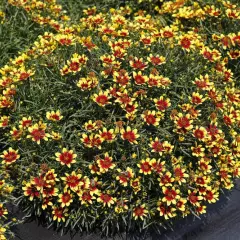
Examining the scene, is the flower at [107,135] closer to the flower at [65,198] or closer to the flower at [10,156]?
the flower at [65,198]

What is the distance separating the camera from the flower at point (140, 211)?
2.85 m

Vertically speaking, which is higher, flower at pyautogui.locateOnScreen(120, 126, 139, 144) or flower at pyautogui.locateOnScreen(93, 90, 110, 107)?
flower at pyautogui.locateOnScreen(93, 90, 110, 107)

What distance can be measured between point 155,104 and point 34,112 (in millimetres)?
840

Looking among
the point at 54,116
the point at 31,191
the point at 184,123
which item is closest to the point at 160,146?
the point at 184,123

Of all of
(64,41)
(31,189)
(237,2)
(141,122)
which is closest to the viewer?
(31,189)

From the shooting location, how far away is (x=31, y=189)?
2822mm

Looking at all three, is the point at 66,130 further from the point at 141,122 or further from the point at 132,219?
the point at 132,219

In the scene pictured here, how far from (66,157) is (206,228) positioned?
1.13m

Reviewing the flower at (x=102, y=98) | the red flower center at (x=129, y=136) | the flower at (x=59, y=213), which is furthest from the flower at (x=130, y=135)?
the flower at (x=59, y=213)

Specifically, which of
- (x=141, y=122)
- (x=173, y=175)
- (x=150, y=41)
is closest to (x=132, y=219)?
(x=173, y=175)

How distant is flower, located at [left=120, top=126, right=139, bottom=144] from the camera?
9.35 ft

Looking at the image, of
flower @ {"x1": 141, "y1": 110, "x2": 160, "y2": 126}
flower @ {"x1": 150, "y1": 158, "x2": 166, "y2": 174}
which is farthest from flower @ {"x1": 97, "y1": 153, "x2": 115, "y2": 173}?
flower @ {"x1": 141, "y1": 110, "x2": 160, "y2": 126}

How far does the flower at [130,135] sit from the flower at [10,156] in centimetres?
69

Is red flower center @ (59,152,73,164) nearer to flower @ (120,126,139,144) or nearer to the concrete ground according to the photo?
flower @ (120,126,139,144)
